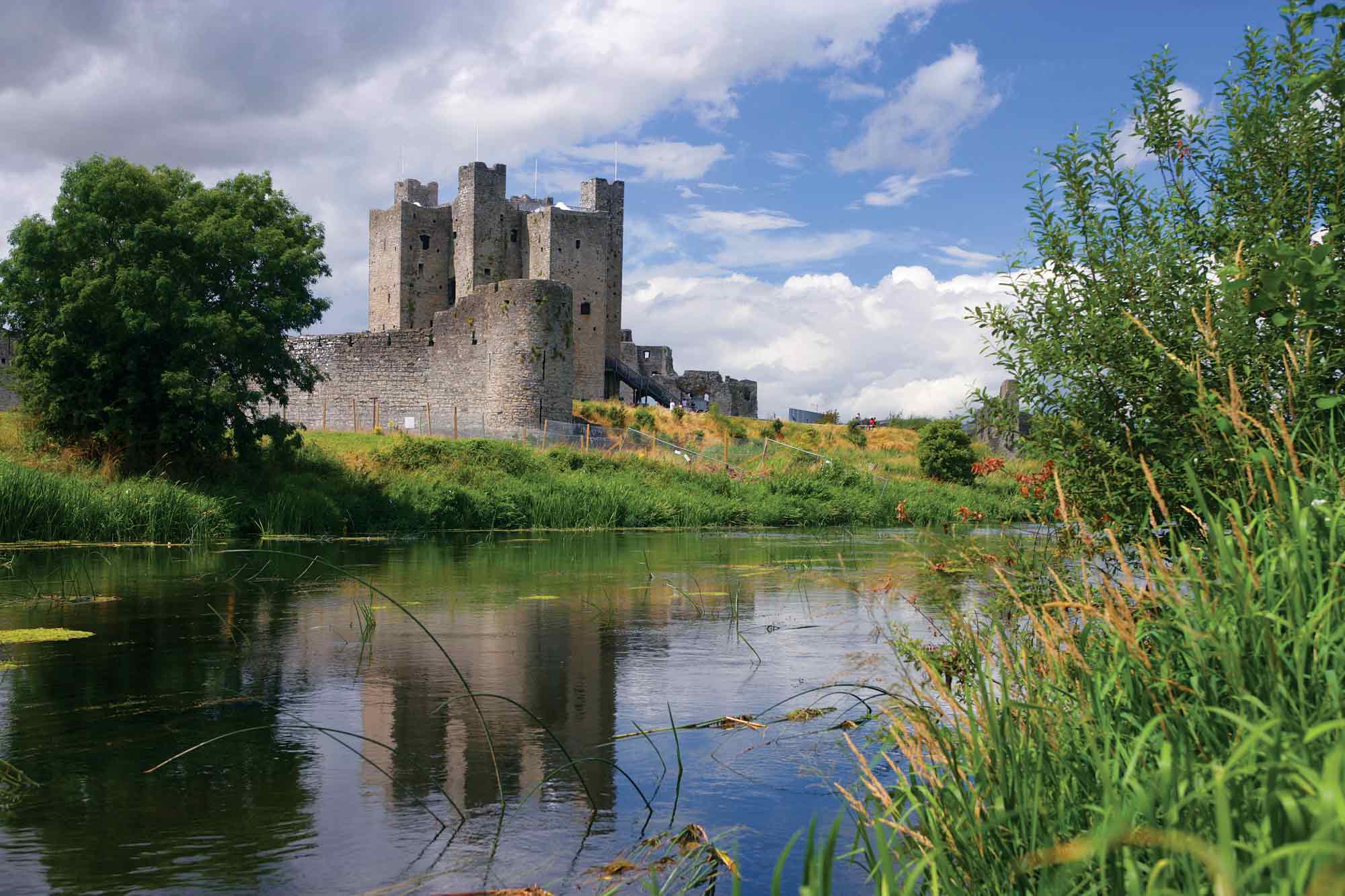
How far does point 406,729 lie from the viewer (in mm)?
5023

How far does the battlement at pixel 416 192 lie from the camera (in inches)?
2222

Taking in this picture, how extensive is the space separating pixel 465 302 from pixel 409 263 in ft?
59.1

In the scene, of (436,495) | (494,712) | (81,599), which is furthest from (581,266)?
(494,712)

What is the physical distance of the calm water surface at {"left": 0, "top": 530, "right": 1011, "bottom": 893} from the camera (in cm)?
349

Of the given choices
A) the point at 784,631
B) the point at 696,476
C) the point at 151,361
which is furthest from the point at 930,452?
the point at 784,631

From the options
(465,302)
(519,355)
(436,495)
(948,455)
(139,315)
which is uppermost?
(465,302)

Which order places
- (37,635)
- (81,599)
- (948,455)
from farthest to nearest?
(948,455)
(81,599)
(37,635)

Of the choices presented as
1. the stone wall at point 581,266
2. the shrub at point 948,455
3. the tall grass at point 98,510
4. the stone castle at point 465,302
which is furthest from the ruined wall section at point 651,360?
the tall grass at point 98,510

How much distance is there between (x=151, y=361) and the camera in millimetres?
19453

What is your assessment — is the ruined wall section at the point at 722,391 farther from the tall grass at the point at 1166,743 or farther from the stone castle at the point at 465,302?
the tall grass at the point at 1166,743

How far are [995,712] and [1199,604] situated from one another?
0.58 metres

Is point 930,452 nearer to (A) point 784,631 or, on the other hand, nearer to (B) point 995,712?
(A) point 784,631

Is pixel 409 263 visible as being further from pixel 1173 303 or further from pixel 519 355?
pixel 1173 303

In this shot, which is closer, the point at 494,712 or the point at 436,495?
the point at 494,712
